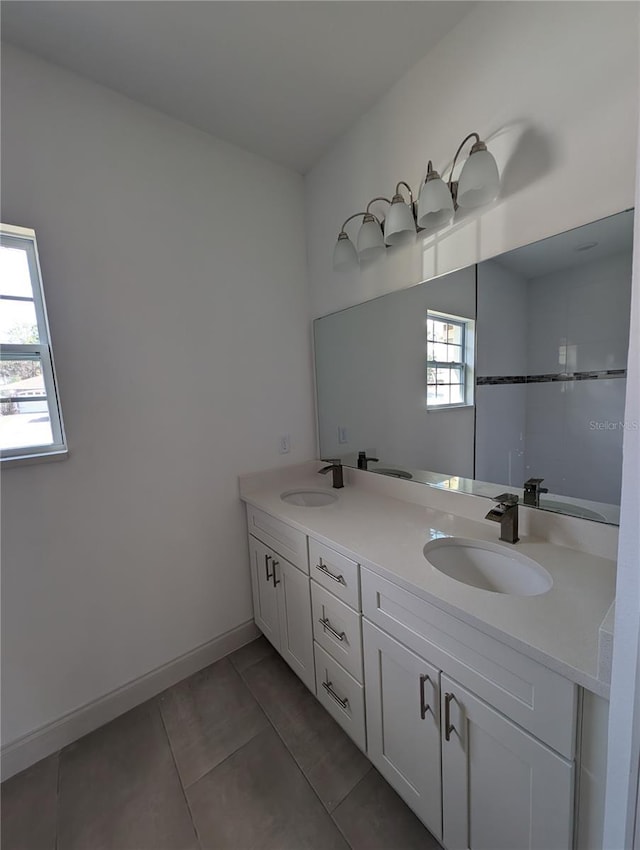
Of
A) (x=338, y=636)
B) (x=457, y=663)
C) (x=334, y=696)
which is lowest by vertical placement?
(x=334, y=696)

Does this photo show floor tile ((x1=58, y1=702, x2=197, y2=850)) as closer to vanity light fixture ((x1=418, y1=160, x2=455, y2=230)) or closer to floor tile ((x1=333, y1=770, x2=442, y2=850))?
floor tile ((x1=333, y1=770, x2=442, y2=850))

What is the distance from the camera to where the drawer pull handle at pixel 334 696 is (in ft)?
4.16

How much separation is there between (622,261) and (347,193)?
1293 millimetres

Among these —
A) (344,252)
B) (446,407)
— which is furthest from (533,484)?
(344,252)

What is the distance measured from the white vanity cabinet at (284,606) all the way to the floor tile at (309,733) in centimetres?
13

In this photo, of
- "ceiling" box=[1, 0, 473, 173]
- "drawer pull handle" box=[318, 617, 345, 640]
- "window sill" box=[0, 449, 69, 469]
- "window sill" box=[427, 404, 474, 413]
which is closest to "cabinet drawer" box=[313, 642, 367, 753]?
"drawer pull handle" box=[318, 617, 345, 640]

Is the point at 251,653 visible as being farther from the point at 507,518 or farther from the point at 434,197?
the point at 434,197

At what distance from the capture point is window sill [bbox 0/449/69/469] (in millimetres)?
1254

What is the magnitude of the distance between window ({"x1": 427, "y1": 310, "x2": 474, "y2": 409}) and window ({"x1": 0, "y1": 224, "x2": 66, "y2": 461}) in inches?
63.2

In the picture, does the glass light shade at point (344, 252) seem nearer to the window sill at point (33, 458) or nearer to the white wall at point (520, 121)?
the white wall at point (520, 121)

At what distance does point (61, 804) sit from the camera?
1.19 metres

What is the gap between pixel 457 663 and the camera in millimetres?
851

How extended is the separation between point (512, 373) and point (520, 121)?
82cm

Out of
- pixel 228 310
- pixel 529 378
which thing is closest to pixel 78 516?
pixel 228 310
